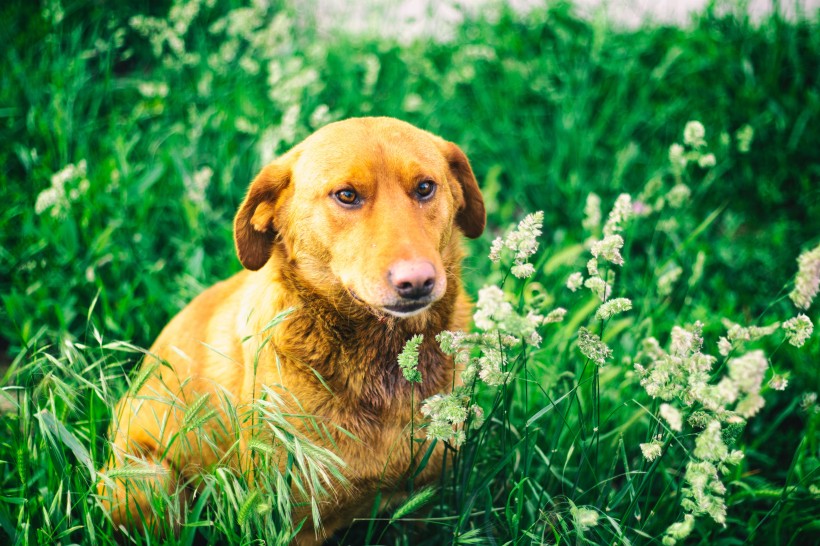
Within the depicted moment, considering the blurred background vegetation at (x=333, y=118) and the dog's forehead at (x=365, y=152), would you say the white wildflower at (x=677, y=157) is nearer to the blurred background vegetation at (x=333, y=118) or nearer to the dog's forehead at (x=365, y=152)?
the blurred background vegetation at (x=333, y=118)

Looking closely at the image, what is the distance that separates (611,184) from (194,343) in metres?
2.78

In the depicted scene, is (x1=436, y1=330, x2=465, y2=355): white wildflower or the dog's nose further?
the dog's nose

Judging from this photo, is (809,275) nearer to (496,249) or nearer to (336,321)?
(496,249)

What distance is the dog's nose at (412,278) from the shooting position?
78.4 inches

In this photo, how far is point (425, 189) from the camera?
7.91 ft

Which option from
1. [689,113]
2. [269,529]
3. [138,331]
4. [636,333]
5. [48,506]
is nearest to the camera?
[269,529]

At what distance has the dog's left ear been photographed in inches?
106

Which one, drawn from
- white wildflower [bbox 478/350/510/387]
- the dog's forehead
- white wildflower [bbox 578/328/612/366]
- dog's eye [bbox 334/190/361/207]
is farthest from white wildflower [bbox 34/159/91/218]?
white wildflower [bbox 578/328/612/366]

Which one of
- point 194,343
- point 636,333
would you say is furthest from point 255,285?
point 636,333

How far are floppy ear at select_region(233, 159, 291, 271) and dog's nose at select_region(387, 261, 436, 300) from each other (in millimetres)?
751

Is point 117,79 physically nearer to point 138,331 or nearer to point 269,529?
point 138,331

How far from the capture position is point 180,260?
3771 millimetres

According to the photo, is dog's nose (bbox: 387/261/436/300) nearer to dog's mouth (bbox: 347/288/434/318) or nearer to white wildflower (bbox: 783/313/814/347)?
dog's mouth (bbox: 347/288/434/318)

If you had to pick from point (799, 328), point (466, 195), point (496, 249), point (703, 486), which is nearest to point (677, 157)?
point (466, 195)
